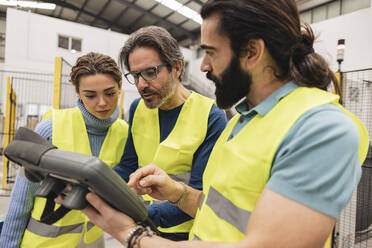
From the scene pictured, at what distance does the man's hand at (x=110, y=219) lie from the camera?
81cm

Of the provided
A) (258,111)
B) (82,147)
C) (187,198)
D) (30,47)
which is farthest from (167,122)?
(30,47)

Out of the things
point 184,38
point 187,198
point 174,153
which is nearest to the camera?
point 187,198

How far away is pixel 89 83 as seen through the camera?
1634 mm

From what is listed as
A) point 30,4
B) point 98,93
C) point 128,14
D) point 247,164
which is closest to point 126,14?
point 128,14

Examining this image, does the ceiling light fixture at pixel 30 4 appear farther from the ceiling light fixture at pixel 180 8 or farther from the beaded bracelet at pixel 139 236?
the beaded bracelet at pixel 139 236

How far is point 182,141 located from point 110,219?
673mm

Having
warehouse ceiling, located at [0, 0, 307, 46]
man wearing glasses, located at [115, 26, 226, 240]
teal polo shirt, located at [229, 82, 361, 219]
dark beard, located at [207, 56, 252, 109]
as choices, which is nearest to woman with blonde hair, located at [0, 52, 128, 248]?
man wearing glasses, located at [115, 26, 226, 240]

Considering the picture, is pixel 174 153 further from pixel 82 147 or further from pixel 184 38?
pixel 184 38

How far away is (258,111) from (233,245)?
43 centimetres

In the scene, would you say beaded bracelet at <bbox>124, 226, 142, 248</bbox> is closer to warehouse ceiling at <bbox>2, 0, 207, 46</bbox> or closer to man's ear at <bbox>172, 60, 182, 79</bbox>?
man's ear at <bbox>172, 60, 182, 79</bbox>

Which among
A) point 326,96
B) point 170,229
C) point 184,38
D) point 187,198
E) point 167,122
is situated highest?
point 184,38

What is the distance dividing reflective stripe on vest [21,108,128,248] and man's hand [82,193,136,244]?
2.65ft

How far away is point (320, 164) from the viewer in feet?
2.13

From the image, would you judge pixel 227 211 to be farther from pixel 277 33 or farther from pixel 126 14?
pixel 126 14
